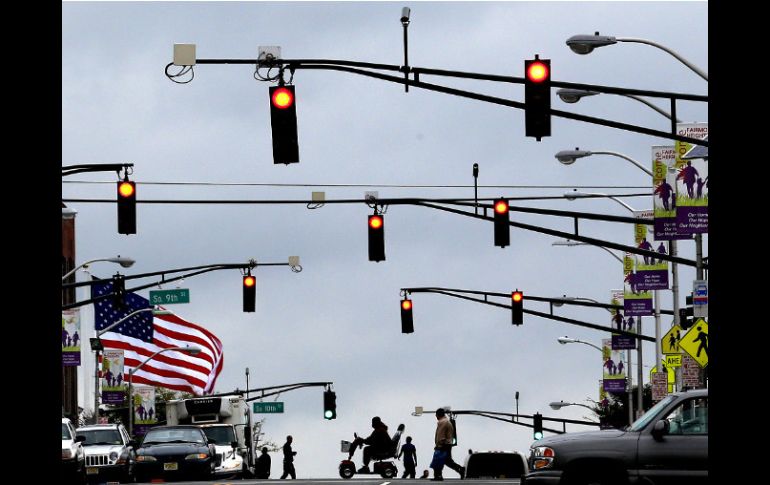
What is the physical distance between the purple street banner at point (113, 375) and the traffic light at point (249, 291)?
29149 millimetres

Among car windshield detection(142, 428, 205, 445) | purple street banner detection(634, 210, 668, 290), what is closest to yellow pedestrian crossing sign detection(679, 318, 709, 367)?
purple street banner detection(634, 210, 668, 290)

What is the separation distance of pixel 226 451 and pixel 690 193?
15234mm

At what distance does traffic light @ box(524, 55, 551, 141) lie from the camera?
1831cm

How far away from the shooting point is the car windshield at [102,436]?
3412 cm

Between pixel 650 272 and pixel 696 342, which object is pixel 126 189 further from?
pixel 650 272

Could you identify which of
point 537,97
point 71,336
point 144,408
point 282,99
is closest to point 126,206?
point 282,99

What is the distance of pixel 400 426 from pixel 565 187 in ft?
48.9

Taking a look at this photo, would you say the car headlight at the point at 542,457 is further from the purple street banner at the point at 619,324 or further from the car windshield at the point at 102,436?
the purple street banner at the point at 619,324

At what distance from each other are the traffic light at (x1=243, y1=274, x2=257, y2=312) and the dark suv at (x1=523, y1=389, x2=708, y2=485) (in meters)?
22.7

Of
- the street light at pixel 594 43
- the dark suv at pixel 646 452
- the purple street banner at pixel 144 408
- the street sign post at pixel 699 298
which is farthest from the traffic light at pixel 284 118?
the purple street banner at pixel 144 408

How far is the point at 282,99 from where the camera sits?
1830 centimetres
